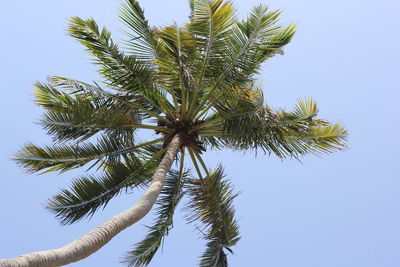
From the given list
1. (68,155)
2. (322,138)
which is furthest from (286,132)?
(68,155)

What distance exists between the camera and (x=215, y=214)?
10.9 meters

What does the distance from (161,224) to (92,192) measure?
1.69 meters

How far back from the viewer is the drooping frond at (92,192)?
10297 millimetres

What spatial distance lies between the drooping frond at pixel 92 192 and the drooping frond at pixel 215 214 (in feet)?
4.68

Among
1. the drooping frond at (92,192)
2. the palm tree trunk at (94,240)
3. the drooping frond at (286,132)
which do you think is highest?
the drooping frond at (286,132)

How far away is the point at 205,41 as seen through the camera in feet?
33.4

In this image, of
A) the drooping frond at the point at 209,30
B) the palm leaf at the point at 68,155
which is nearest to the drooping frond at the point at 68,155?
the palm leaf at the point at 68,155

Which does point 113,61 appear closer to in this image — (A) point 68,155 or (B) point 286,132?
(A) point 68,155

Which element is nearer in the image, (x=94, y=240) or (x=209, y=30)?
(x=94, y=240)

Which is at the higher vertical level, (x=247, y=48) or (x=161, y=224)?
(x=247, y=48)

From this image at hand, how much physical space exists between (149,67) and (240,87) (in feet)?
6.57

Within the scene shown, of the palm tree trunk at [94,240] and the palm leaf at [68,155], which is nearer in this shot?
the palm tree trunk at [94,240]

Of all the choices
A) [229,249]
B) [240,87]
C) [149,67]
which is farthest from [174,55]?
[229,249]

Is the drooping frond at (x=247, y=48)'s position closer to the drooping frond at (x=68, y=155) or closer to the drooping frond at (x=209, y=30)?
the drooping frond at (x=209, y=30)
